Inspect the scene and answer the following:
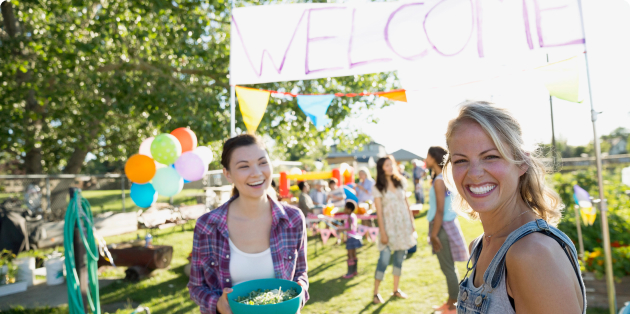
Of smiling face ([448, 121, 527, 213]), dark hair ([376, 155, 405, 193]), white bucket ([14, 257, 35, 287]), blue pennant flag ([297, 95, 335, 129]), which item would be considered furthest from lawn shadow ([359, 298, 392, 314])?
white bucket ([14, 257, 35, 287])

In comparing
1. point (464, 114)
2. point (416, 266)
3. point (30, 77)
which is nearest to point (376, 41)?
point (464, 114)

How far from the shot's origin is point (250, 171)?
2102 millimetres

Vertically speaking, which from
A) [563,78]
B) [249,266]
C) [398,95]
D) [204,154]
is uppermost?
[398,95]

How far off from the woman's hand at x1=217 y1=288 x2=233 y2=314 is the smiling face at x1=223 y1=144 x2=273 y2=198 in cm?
52

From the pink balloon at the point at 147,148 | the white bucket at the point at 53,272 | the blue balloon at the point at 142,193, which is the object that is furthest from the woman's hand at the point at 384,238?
the white bucket at the point at 53,272

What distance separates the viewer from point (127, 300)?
219 inches

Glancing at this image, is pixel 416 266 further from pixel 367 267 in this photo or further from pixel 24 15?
pixel 24 15

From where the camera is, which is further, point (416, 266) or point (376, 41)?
point (416, 266)

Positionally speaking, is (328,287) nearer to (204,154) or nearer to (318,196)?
(204,154)

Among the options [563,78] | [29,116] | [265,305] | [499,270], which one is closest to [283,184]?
[29,116]

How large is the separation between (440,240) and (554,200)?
9.99 feet

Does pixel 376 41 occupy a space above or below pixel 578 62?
above

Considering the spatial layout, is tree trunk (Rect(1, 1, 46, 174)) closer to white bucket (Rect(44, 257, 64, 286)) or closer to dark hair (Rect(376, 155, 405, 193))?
white bucket (Rect(44, 257, 64, 286))

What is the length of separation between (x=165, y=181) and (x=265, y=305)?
279 cm
